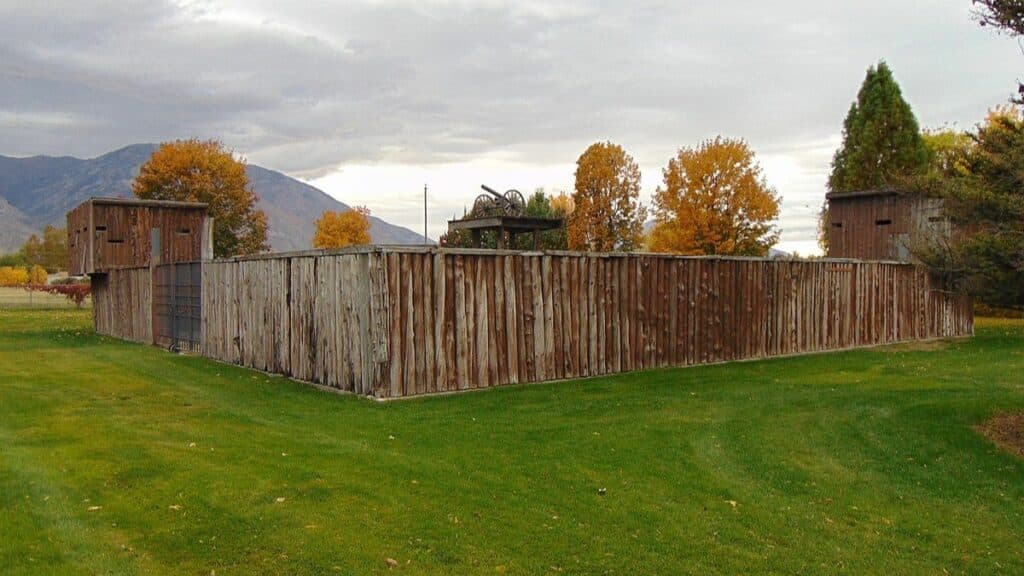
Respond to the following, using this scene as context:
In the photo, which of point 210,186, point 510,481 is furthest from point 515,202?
point 210,186

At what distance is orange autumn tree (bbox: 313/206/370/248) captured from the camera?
6575cm

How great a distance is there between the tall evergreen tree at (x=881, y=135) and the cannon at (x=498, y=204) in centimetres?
2866

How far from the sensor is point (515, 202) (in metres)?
21.0

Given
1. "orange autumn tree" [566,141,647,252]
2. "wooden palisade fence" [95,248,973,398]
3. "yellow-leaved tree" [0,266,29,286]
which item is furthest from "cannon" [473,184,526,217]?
"yellow-leaved tree" [0,266,29,286]

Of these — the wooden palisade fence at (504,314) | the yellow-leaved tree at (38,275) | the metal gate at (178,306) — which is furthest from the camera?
the yellow-leaved tree at (38,275)

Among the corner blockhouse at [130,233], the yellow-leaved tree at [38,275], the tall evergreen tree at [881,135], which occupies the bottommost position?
the yellow-leaved tree at [38,275]

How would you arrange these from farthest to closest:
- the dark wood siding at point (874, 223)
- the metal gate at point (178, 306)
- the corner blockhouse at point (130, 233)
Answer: the dark wood siding at point (874, 223), the corner blockhouse at point (130, 233), the metal gate at point (178, 306)

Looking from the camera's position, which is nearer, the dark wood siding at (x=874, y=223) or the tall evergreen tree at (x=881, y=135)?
the dark wood siding at (x=874, y=223)

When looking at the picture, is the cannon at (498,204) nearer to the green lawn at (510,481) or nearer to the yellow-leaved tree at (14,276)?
the green lawn at (510,481)

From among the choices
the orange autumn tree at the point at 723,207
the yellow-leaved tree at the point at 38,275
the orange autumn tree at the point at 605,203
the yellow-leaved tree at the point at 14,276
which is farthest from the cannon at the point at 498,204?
the yellow-leaved tree at the point at 14,276

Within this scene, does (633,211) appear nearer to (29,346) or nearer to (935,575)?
(29,346)

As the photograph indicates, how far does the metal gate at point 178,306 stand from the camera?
20.1 metres

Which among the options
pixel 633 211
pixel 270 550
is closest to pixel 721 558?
pixel 270 550

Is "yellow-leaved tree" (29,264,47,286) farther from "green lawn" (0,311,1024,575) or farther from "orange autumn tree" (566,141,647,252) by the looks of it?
"green lawn" (0,311,1024,575)
